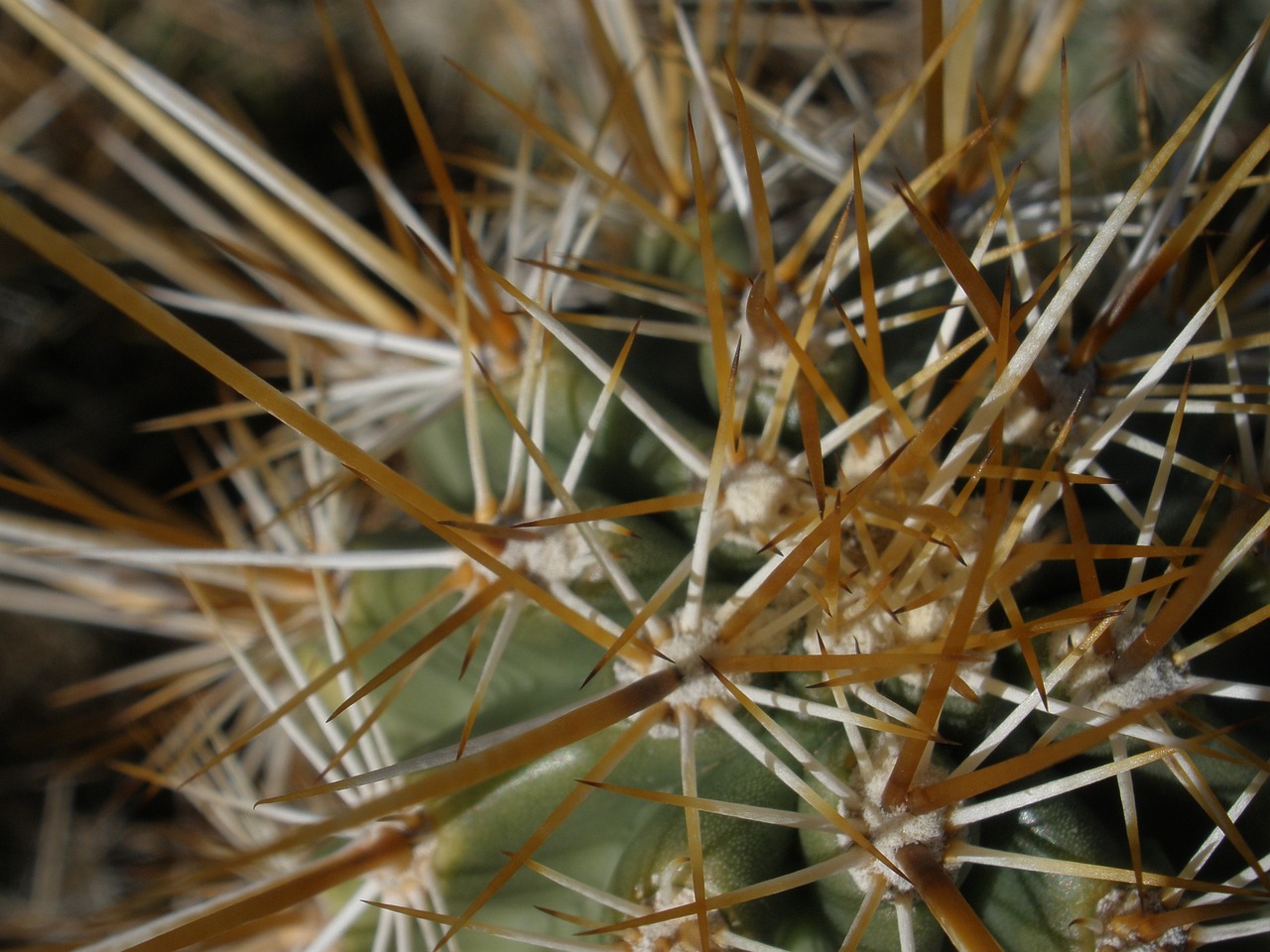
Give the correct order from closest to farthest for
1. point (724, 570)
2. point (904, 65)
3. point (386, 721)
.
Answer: point (724, 570) < point (386, 721) < point (904, 65)

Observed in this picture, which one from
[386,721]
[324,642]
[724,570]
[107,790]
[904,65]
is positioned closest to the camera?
[724,570]

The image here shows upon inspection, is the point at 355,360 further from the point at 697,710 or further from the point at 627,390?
the point at 697,710

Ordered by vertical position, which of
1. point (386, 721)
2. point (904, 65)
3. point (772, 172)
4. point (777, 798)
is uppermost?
point (904, 65)

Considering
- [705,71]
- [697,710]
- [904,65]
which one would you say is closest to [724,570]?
[697,710]

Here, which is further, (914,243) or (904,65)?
(904,65)

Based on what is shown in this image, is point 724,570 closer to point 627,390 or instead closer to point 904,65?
point 627,390

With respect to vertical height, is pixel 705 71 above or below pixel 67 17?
below
